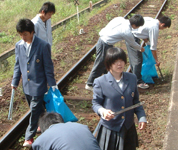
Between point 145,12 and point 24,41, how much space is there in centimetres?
949

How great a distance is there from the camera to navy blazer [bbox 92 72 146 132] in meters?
2.96

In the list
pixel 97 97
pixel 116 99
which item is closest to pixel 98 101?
pixel 97 97

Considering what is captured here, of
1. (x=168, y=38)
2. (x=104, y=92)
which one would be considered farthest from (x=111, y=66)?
(x=168, y=38)

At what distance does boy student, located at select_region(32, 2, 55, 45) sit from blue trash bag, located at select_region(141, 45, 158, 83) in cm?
222

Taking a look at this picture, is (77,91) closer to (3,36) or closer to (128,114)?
(128,114)

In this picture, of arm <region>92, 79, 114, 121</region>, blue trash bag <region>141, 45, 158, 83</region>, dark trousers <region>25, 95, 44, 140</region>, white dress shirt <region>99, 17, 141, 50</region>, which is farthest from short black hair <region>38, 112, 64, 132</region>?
blue trash bag <region>141, 45, 158, 83</region>

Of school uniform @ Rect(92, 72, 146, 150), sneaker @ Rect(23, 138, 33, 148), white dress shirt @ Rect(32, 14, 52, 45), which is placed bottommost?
sneaker @ Rect(23, 138, 33, 148)

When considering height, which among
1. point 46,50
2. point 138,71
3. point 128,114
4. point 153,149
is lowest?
point 153,149

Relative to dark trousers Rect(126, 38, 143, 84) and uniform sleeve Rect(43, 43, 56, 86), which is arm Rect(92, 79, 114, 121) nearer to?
uniform sleeve Rect(43, 43, 56, 86)

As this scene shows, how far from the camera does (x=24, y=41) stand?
3932mm

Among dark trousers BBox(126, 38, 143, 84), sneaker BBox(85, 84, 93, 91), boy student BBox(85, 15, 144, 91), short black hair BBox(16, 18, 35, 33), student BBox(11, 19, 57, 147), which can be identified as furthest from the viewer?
sneaker BBox(85, 84, 93, 91)

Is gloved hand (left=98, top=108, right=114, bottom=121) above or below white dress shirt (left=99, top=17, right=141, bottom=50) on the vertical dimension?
below

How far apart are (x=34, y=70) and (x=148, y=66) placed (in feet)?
9.77

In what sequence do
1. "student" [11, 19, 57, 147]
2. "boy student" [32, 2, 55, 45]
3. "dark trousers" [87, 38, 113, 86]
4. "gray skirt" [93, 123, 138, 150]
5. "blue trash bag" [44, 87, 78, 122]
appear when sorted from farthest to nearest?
"dark trousers" [87, 38, 113, 86], "boy student" [32, 2, 55, 45], "blue trash bag" [44, 87, 78, 122], "student" [11, 19, 57, 147], "gray skirt" [93, 123, 138, 150]
